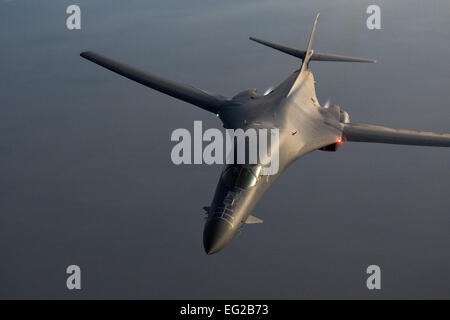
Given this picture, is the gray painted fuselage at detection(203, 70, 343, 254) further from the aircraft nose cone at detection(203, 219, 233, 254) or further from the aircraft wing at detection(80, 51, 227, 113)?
the aircraft wing at detection(80, 51, 227, 113)

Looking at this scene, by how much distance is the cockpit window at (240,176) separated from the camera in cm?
2728

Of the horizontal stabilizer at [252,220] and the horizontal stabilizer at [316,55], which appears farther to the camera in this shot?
the horizontal stabilizer at [316,55]

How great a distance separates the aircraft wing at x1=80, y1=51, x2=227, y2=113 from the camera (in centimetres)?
3703

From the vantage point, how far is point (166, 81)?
126 feet

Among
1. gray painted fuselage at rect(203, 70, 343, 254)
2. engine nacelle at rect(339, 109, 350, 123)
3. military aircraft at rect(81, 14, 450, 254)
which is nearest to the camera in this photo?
gray painted fuselage at rect(203, 70, 343, 254)

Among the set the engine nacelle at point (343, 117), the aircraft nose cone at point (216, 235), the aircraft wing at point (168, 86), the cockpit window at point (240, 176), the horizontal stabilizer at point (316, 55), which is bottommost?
the aircraft nose cone at point (216, 235)

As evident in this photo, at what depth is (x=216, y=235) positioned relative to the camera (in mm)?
25641

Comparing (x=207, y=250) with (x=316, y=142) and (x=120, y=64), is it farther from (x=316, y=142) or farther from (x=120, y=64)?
(x=120, y=64)

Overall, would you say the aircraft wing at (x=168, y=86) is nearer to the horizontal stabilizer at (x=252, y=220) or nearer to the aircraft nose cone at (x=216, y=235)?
the horizontal stabilizer at (x=252, y=220)

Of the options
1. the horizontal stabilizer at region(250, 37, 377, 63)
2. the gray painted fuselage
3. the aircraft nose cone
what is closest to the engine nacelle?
the gray painted fuselage

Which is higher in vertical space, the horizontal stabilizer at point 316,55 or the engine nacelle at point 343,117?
the horizontal stabilizer at point 316,55

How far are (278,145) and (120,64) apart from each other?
1462 centimetres

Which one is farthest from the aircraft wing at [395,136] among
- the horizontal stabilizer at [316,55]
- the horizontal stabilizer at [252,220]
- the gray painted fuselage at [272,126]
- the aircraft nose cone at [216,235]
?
the aircraft nose cone at [216,235]

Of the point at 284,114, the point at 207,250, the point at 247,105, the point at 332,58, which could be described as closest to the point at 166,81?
the point at 247,105
